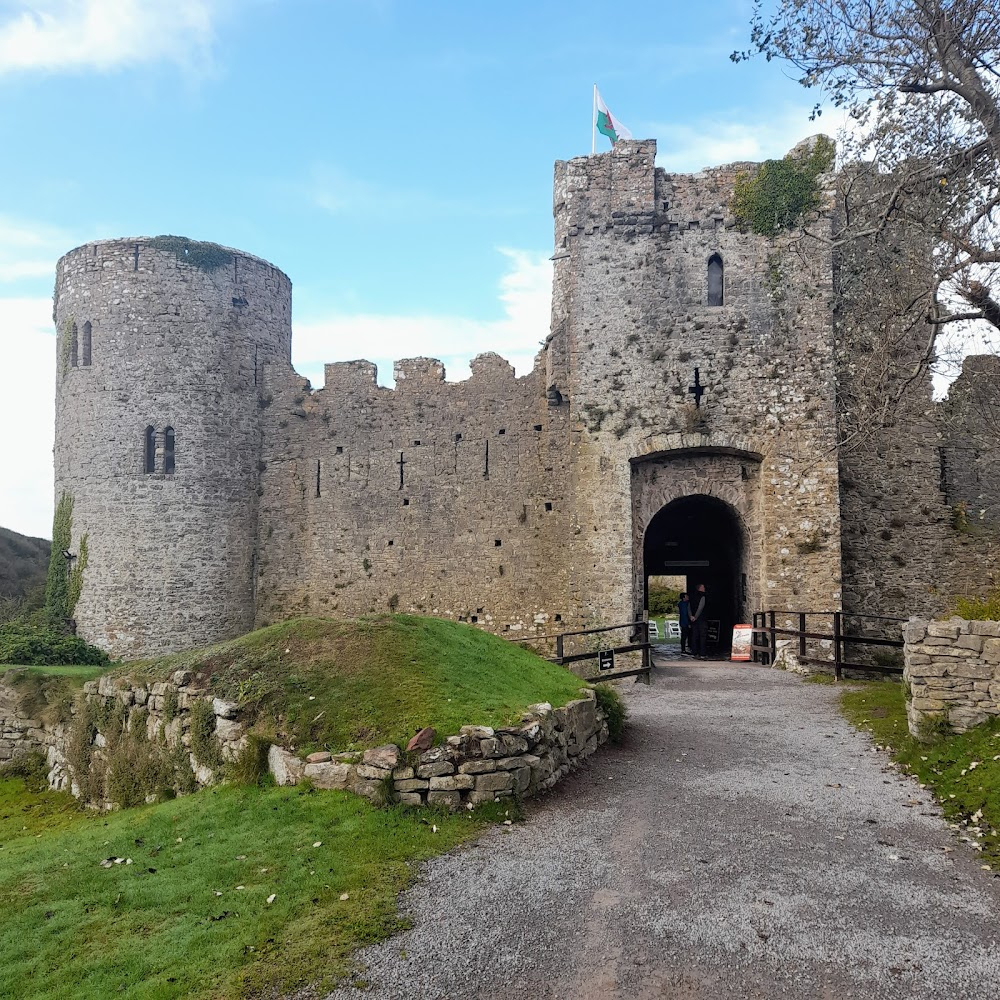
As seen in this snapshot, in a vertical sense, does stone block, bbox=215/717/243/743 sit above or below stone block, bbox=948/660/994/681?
below

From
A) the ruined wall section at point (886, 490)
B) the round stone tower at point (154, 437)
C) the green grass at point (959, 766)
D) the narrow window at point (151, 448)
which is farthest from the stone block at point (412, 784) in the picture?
the narrow window at point (151, 448)

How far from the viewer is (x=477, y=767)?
789 cm

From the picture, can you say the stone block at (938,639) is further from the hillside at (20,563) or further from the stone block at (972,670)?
the hillside at (20,563)

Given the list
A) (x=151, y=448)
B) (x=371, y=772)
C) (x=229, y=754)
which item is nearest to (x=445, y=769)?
(x=371, y=772)

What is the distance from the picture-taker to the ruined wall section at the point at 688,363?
17281mm

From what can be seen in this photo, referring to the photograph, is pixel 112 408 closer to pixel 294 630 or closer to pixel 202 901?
pixel 294 630

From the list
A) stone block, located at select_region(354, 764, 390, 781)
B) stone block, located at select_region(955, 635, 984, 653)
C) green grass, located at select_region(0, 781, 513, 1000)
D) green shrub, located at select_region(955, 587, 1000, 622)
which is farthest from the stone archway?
green grass, located at select_region(0, 781, 513, 1000)

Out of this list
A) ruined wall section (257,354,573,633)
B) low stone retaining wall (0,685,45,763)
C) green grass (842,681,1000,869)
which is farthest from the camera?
ruined wall section (257,354,573,633)

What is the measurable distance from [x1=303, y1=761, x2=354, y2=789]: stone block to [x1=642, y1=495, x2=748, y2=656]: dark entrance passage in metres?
13.7

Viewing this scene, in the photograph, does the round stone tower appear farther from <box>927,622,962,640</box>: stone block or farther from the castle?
<box>927,622,962,640</box>: stone block

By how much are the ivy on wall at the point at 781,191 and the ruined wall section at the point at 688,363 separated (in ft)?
1.02

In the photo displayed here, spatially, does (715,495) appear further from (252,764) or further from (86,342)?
(86,342)

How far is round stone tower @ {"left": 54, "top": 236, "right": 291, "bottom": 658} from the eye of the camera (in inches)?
818

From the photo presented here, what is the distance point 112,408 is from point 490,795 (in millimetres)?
17551
